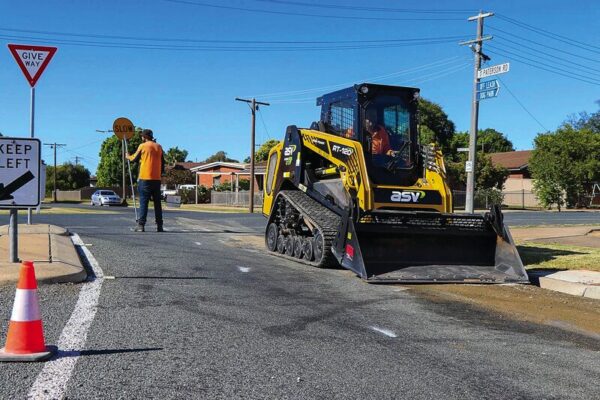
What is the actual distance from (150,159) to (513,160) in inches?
2380

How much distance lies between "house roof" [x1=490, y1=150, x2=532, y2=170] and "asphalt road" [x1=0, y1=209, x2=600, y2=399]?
5910 centimetres

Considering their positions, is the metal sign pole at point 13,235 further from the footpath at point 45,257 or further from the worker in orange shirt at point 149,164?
the worker in orange shirt at point 149,164

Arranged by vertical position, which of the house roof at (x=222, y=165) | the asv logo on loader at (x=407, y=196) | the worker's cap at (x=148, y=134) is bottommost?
the asv logo on loader at (x=407, y=196)

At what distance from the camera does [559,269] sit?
1015 cm

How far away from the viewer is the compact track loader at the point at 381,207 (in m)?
9.12

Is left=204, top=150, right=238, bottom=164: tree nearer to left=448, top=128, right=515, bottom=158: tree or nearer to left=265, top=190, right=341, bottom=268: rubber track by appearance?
left=448, top=128, right=515, bottom=158: tree

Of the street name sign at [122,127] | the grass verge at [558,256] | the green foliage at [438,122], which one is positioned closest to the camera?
the grass verge at [558,256]

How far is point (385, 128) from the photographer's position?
10.6 metres

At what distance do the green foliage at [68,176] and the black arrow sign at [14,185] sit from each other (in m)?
86.7

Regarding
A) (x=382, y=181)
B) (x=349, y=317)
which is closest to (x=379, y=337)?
(x=349, y=317)

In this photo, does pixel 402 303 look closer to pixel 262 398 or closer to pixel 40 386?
pixel 262 398

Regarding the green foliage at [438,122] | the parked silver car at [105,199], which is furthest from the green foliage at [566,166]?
the parked silver car at [105,199]

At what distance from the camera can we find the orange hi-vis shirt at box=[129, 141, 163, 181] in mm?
12445

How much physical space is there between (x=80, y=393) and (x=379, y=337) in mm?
2766
